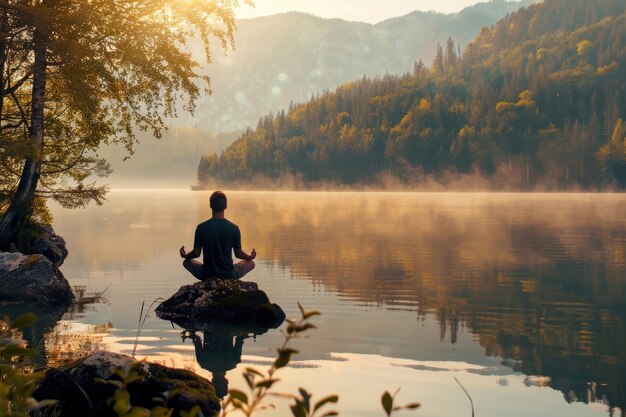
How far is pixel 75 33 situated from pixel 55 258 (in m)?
9.92

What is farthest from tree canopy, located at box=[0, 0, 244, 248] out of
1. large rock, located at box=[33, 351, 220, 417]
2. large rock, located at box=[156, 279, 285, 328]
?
large rock, located at box=[33, 351, 220, 417]

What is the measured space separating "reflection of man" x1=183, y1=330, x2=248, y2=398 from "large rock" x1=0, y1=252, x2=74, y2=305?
5611mm

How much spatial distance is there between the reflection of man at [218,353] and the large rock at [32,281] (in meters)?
5.61

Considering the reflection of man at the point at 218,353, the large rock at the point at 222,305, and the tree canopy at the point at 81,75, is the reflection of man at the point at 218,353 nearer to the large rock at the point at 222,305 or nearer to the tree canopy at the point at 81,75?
the large rock at the point at 222,305

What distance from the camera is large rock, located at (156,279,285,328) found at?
1534 centimetres

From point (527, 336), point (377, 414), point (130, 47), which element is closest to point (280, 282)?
point (130, 47)

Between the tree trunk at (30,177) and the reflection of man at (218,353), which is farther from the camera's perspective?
the tree trunk at (30,177)

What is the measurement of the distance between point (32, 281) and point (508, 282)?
13089mm

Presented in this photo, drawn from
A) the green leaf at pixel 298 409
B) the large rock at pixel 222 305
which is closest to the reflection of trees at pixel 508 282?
the large rock at pixel 222 305

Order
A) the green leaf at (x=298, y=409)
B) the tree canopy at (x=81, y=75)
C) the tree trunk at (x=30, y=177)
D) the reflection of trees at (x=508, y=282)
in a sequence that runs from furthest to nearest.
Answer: the tree trunk at (x=30, y=177) < the tree canopy at (x=81, y=75) < the reflection of trees at (x=508, y=282) < the green leaf at (x=298, y=409)

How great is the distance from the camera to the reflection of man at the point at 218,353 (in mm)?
10414

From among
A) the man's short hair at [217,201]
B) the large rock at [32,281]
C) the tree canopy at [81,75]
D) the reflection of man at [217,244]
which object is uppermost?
the tree canopy at [81,75]

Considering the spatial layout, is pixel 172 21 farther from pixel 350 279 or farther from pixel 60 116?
pixel 350 279

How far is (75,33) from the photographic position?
19.1 metres
